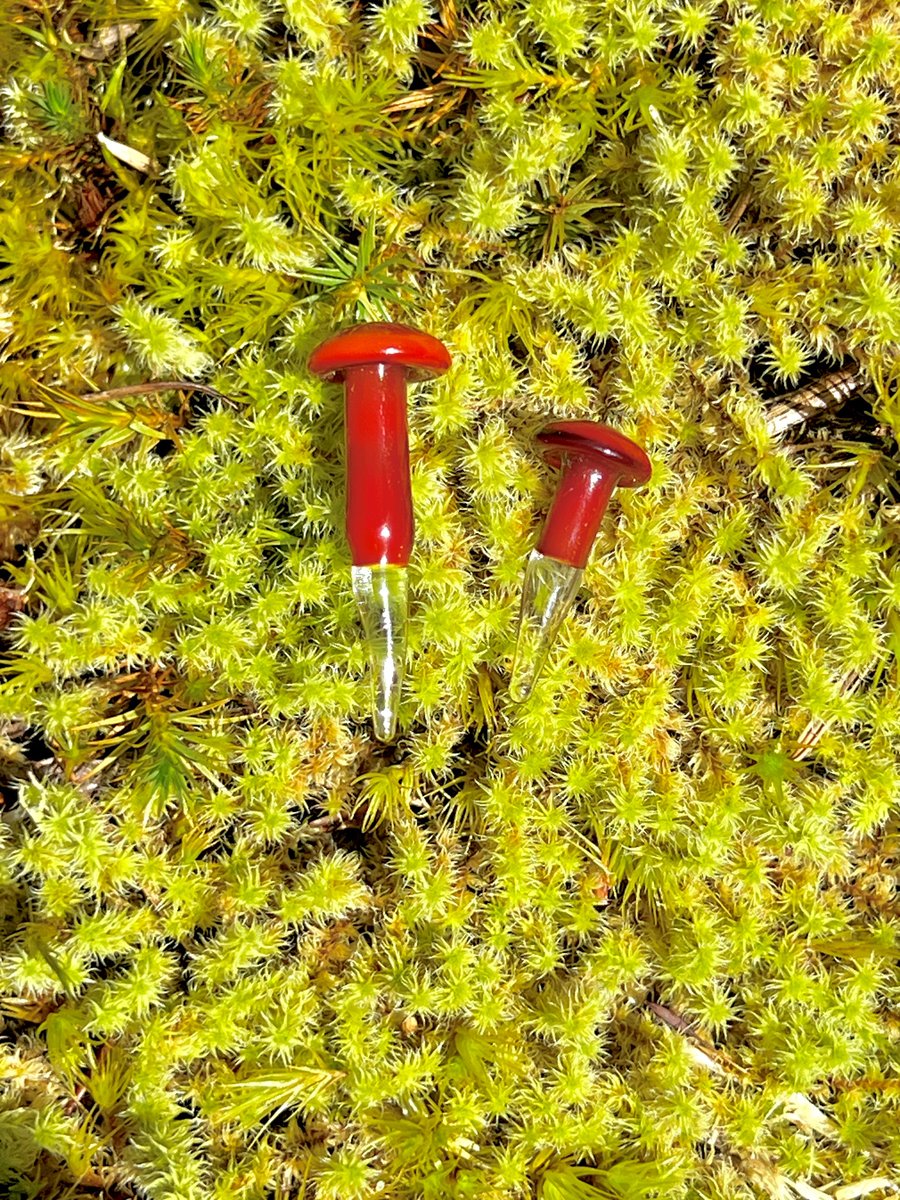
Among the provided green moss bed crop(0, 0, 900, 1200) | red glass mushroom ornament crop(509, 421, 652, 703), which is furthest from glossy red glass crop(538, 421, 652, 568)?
green moss bed crop(0, 0, 900, 1200)

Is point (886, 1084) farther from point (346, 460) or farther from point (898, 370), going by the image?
point (346, 460)

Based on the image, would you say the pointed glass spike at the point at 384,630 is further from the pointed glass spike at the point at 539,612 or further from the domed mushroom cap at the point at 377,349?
the domed mushroom cap at the point at 377,349

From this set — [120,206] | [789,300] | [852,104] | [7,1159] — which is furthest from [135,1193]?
[852,104]

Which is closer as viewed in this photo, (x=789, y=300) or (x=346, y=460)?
(x=346, y=460)

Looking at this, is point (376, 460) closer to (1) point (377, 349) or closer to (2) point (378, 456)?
(2) point (378, 456)

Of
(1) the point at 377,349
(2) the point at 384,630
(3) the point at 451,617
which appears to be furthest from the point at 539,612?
(1) the point at 377,349

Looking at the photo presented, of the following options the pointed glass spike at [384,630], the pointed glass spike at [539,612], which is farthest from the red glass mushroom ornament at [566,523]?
the pointed glass spike at [384,630]
